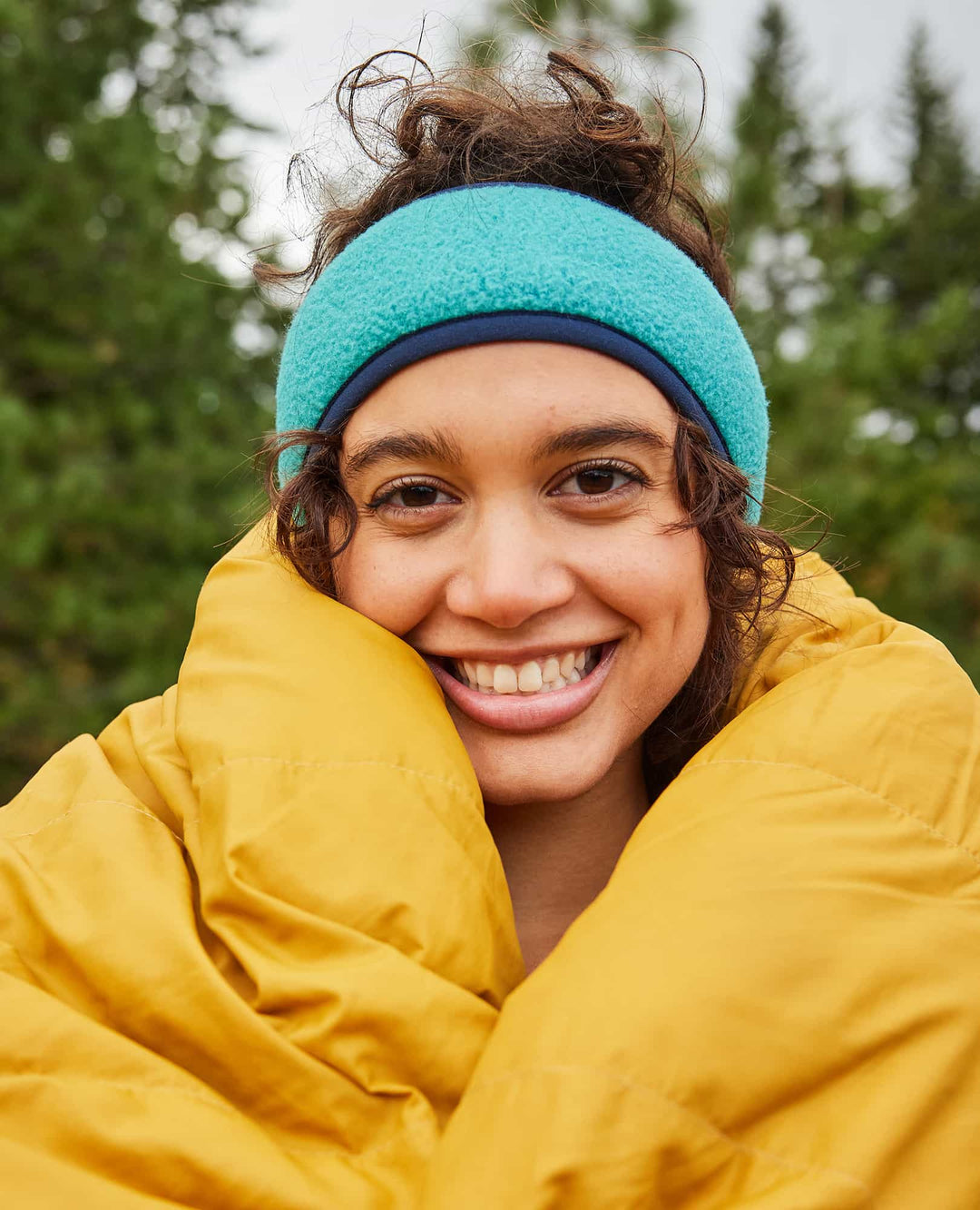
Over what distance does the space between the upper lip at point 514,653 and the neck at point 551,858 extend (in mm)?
279

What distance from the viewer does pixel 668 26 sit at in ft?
31.6

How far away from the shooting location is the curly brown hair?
5.59 ft

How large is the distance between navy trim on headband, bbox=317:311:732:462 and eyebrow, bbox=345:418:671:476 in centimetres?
8

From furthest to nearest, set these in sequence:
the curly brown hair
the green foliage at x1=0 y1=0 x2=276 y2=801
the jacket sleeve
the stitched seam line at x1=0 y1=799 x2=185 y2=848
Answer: the green foliage at x1=0 y1=0 x2=276 y2=801
the curly brown hair
the stitched seam line at x1=0 y1=799 x2=185 y2=848
the jacket sleeve

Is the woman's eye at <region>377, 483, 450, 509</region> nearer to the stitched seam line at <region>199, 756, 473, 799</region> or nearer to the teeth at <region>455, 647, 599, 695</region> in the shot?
the teeth at <region>455, 647, 599, 695</region>

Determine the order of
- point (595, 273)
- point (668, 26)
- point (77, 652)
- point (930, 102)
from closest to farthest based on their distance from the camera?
point (595, 273) < point (77, 652) < point (668, 26) < point (930, 102)

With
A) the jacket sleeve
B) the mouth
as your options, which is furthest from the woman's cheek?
the jacket sleeve

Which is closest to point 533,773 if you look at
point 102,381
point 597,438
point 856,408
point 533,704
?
point 533,704

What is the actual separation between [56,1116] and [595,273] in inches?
47.6

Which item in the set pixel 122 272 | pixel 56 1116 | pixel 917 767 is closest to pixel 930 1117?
pixel 917 767

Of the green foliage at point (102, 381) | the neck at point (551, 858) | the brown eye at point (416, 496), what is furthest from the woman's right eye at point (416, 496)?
the green foliage at point (102, 381)

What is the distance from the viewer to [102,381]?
671 centimetres

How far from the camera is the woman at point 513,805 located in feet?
3.64

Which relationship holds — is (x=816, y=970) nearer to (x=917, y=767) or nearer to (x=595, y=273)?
(x=917, y=767)
